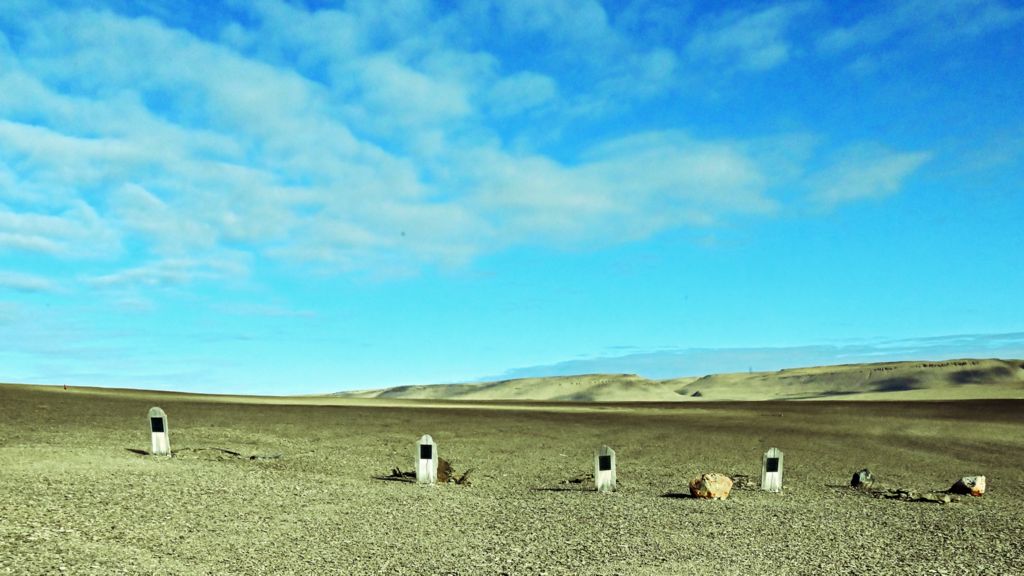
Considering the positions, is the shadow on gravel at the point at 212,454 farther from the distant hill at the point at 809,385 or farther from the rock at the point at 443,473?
the distant hill at the point at 809,385

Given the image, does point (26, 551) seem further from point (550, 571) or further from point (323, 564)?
point (550, 571)

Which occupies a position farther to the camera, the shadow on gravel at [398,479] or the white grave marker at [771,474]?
the shadow on gravel at [398,479]

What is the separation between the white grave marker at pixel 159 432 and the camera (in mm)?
18094

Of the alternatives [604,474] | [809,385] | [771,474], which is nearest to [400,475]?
[604,474]

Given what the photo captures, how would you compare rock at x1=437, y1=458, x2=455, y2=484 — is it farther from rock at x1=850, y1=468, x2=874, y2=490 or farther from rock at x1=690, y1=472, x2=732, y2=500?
rock at x1=850, y1=468, x2=874, y2=490

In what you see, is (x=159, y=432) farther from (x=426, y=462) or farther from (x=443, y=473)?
(x=443, y=473)

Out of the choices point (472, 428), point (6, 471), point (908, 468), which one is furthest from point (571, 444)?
point (6, 471)

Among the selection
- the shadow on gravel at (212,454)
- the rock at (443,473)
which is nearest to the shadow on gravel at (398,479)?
the rock at (443,473)

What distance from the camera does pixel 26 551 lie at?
30.9 ft

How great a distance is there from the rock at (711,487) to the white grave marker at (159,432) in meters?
12.8

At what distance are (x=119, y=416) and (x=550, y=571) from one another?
969 inches

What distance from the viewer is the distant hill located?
4183 inches

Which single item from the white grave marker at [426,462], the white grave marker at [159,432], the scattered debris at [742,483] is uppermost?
the white grave marker at [159,432]

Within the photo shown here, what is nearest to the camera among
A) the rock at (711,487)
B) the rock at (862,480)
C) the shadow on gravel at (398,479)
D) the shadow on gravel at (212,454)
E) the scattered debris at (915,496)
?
the rock at (711,487)
